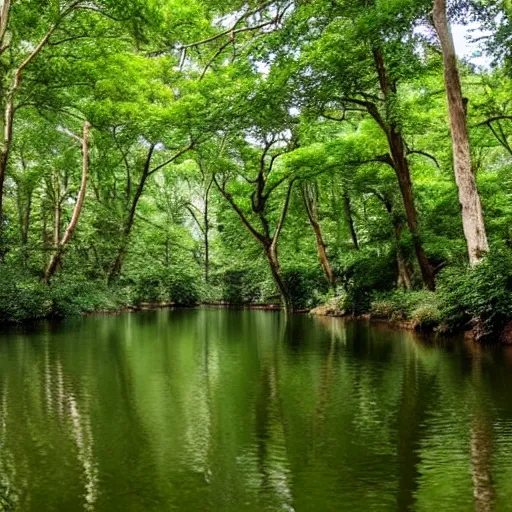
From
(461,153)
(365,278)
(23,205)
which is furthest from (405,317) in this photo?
(23,205)

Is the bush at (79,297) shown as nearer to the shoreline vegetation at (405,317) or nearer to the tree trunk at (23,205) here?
the shoreline vegetation at (405,317)

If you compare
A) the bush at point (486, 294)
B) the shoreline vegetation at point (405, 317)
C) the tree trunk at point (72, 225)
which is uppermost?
the tree trunk at point (72, 225)

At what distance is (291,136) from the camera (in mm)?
25672

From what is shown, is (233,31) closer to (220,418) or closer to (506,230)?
(220,418)

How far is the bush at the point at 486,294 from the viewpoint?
10.7 meters

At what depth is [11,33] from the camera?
1590cm

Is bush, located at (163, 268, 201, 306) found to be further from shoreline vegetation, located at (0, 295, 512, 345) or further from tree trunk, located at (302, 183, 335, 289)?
tree trunk, located at (302, 183, 335, 289)

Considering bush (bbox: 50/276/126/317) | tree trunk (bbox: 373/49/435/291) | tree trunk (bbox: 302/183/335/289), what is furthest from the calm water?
tree trunk (bbox: 302/183/335/289)

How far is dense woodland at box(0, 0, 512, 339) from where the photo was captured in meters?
13.4

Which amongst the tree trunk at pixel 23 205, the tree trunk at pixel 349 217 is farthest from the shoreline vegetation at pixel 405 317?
the tree trunk at pixel 23 205

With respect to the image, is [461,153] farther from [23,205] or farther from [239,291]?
[239,291]

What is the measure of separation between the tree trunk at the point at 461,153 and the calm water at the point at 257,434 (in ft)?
12.1

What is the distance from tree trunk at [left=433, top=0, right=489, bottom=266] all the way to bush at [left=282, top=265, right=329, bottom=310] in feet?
58.1

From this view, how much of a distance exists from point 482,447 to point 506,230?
1739cm
